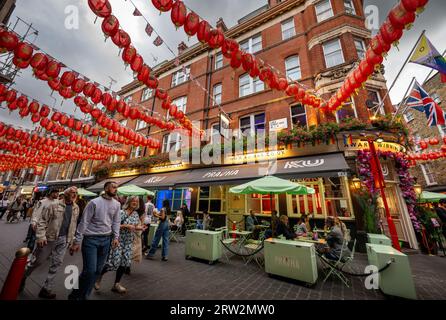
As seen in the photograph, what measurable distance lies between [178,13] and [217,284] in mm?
6418

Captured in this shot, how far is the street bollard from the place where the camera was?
1.95 metres

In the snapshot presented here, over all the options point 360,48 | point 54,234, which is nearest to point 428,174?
point 360,48

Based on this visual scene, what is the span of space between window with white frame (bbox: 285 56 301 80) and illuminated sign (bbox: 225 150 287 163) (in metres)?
5.53

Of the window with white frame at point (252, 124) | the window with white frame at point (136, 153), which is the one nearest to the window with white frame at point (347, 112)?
the window with white frame at point (252, 124)

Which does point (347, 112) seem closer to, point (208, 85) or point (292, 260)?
point (292, 260)

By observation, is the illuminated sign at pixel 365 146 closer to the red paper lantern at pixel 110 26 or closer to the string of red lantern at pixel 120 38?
the string of red lantern at pixel 120 38

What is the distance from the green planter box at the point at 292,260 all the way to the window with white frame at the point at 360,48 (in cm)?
1163

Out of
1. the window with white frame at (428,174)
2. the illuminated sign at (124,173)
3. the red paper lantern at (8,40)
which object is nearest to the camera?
the red paper lantern at (8,40)

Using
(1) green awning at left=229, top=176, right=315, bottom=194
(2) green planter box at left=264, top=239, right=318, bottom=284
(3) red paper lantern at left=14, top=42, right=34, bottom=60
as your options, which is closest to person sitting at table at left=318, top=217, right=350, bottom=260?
(2) green planter box at left=264, top=239, right=318, bottom=284

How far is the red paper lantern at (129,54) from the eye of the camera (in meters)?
5.08

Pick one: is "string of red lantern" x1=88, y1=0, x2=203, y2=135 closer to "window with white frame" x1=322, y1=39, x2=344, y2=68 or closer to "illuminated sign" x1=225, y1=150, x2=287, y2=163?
"illuminated sign" x1=225, y1=150, x2=287, y2=163

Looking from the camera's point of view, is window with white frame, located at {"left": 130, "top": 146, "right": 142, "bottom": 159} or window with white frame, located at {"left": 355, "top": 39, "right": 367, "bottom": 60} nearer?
window with white frame, located at {"left": 355, "top": 39, "right": 367, "bottom": 60}

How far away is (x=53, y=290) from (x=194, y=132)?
9997 millimetres
